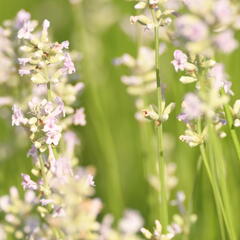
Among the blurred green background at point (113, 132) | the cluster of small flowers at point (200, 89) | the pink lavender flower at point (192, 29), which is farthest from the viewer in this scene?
the blurred green background at point (113, 132)

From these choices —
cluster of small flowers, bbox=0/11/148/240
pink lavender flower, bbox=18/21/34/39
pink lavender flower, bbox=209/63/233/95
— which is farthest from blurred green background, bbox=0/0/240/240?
pink lavender flower, bbox=18/21/34/39

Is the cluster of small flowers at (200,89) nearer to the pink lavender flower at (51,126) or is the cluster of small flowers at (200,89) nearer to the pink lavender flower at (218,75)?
the pink lavender flower at (218,75)

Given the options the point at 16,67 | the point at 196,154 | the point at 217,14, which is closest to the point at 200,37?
the point at 217,14

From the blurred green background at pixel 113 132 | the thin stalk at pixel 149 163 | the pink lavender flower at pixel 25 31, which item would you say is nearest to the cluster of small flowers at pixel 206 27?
the pink lavender flower at pixel 25 31

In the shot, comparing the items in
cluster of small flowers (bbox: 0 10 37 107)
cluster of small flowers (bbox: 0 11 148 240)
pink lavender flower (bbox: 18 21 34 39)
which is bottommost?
cluster of small flowers (bbox: 0 11 148 240)

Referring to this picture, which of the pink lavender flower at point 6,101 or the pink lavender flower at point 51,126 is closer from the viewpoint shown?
the pink lavender flower at point 51,126

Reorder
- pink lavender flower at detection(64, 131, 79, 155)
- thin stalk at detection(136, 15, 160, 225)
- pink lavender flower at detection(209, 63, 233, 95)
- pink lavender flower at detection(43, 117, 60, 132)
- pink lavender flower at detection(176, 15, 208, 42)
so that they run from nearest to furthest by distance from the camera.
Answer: pink lavender flower at detection(176, 15, 208, 42), pink lavender flower at detection(209, 63, 233, 95), pink lavender flower at detection(43, 117, 60, 132), pink lavender flower at detection(64, 131, 79, 155), thin stalk at detection(136, 15, 160, 225)

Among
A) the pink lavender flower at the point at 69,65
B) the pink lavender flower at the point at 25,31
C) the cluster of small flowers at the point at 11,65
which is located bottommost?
the pink lavender flower at the point at 69,65

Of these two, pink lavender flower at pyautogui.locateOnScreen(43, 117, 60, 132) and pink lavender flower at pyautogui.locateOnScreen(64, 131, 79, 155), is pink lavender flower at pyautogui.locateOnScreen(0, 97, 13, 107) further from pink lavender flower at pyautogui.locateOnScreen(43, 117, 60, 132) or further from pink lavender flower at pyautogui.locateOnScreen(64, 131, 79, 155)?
pink lavender flower at pyautogui.locateOnScreen(43, 117, 60, 132)
